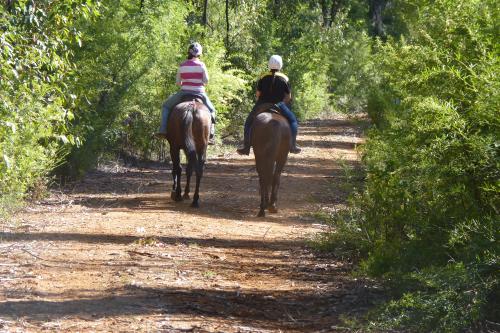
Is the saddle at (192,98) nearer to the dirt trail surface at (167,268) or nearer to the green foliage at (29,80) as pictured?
the dirt trail surface at (167,268)

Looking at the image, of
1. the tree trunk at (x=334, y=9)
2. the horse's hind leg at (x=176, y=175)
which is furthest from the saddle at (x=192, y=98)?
the tree trunk at (x=334, y=9)

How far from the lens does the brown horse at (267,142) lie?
15.1m

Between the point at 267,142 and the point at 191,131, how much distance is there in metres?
1.60

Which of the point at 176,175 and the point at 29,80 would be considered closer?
the point at 29,80

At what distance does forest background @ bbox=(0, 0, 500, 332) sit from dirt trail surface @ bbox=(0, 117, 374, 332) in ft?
2.02

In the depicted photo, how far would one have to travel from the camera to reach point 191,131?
16.0m

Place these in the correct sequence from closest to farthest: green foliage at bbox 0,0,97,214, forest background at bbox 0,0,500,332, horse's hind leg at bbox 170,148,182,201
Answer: forest background at bbox 0,0,500,332 → green foliage at bbox 0,0,97,214 → horse's hind leg at bbox 170,148,182,201

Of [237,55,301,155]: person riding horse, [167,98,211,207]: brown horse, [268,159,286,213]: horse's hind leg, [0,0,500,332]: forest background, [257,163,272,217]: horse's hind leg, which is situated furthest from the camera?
[167,98,211,207]: brown horse

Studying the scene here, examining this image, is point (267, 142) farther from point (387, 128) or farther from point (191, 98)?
point (387, 128)

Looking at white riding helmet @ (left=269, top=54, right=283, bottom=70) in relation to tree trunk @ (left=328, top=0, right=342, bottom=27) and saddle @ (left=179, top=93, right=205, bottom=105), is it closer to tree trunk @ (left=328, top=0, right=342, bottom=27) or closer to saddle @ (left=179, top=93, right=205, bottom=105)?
saddle @ (left=179, top=93, right=205, bottom=105)

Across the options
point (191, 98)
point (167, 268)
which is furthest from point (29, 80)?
point (191, 98)

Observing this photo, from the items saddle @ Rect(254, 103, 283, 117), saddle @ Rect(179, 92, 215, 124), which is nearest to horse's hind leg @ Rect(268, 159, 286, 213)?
saddle @ Rect(254, 103, 283, 117)

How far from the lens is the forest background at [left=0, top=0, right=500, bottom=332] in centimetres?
680

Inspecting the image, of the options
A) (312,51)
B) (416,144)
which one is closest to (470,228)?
(416,144)
